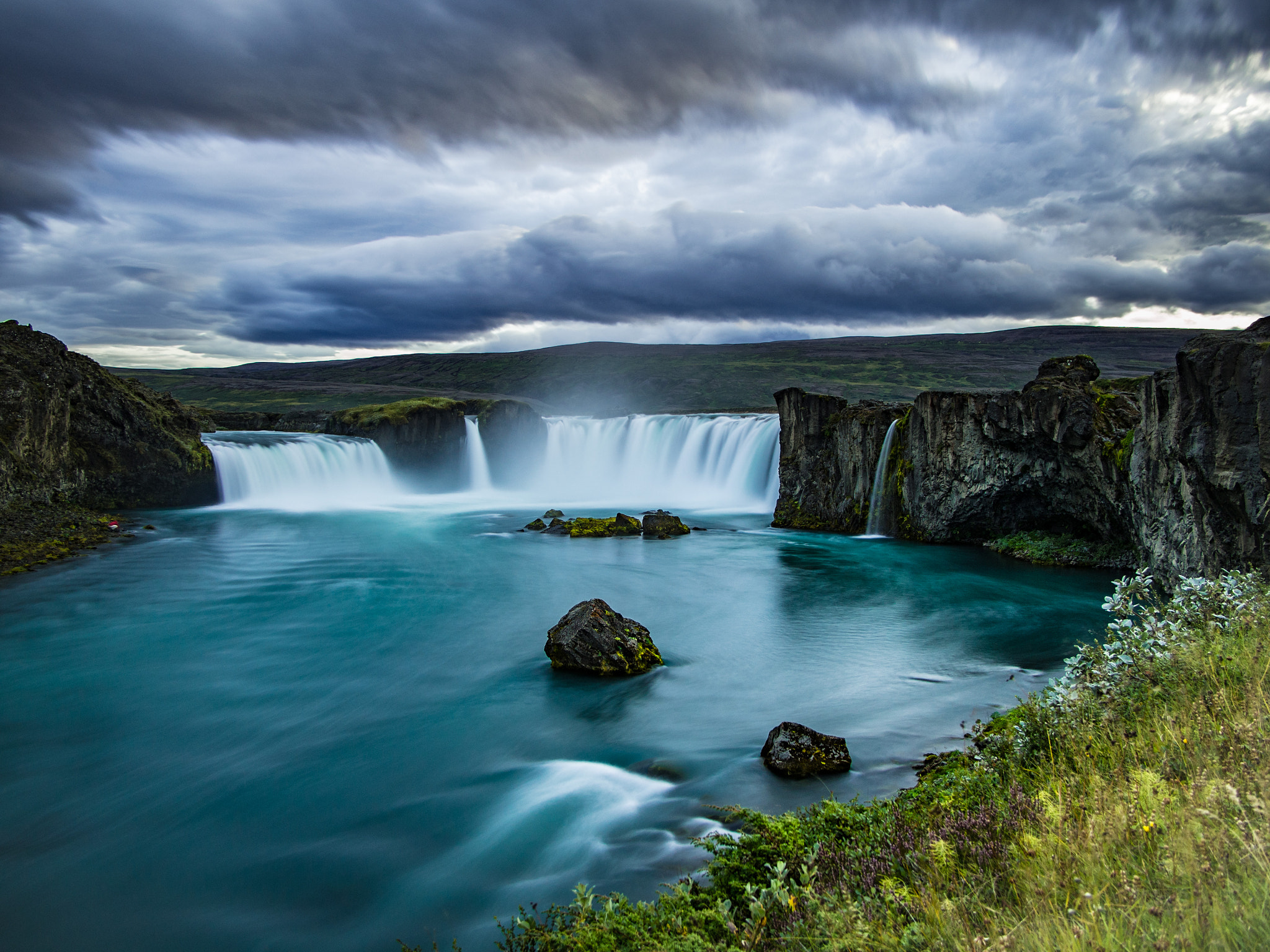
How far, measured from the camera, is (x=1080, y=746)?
5.36 metres

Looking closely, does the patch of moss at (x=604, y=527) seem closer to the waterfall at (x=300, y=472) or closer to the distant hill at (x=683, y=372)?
the waterfall at (x=300, y=472)

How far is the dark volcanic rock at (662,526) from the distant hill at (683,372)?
253 feet

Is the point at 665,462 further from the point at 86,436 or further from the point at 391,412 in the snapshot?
the point at 86,436

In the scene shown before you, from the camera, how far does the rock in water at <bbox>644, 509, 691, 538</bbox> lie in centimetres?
3014

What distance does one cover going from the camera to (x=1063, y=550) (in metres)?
23.8

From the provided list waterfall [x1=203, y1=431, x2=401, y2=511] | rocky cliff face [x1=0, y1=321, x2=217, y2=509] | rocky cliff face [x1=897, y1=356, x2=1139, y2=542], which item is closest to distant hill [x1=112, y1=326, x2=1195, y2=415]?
waterfall [x1=203, y1=431, x2=401, y2=511]

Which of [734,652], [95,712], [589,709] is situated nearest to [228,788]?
[95,712]

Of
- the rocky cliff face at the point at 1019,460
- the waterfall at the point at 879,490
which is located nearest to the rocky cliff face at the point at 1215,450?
the rocky cliff face at the point at 1019,460

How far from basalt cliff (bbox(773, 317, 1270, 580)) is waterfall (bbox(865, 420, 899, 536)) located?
0.11 meters

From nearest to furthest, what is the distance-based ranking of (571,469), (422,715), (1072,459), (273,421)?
1. (422,715)
2. (1072,459)
3. (571,469)
4. (273,421)

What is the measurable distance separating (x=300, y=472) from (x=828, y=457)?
3047 cm

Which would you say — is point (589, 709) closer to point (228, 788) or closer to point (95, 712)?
point (228, 788)

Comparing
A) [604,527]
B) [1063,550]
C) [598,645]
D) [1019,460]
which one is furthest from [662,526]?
[598,645]

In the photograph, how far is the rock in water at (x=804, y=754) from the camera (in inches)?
353
